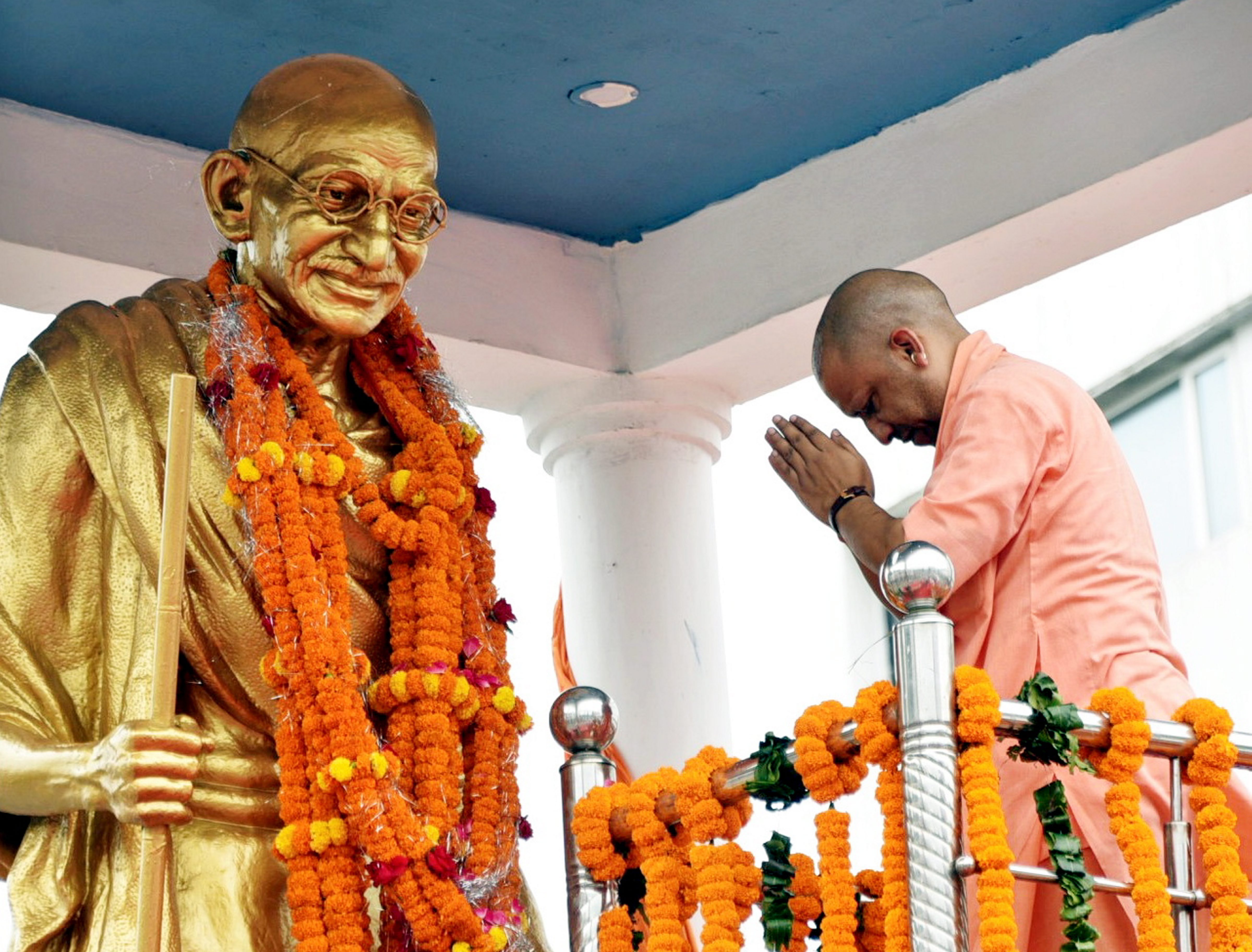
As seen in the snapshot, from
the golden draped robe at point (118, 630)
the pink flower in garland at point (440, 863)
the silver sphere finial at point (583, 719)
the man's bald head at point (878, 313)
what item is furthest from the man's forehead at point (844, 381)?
the pink flower in garland at point (440, 863)

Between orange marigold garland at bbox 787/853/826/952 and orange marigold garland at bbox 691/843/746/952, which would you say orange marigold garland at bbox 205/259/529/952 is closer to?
orange marigold garland at bbox 691/843/746/952

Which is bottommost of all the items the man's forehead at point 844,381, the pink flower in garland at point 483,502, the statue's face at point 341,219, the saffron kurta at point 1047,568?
the saffron kurta at point 1047,568

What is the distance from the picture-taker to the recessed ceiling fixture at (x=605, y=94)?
5.25 metres

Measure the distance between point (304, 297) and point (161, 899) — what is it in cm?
119

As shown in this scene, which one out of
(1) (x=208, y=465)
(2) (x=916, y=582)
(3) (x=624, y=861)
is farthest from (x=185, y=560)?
(2) (x=916, y=582)

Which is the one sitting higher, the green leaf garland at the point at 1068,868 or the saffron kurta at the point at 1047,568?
the saffron kurta at the point at 1047,568

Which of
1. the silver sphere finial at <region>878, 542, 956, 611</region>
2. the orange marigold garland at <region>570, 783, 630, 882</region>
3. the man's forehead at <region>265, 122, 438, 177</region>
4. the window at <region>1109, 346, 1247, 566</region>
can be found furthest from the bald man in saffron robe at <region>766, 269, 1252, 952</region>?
the window at <region>1109, 346, 1247, 566</region>

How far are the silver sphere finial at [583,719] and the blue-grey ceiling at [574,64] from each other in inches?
69.3

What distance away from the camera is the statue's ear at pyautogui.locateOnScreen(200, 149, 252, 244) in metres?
4.21

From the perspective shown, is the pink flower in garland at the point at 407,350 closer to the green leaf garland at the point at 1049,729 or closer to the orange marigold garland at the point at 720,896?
the orange marigold garland at the point at 720,896

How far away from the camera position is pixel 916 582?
125 inches

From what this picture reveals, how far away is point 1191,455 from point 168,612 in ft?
17.6

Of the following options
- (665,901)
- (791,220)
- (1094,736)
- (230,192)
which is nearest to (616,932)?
(665,901)

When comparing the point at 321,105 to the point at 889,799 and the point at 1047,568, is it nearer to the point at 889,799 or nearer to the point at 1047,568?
the point at 1047,568
